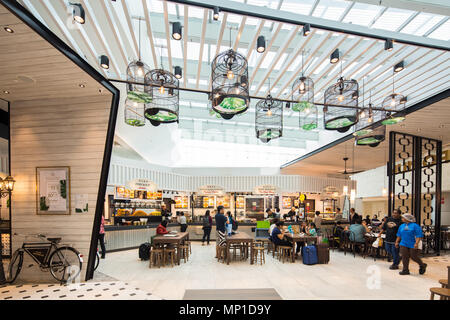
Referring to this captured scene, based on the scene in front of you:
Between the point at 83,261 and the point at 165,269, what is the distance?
2.01 m

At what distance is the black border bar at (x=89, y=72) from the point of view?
10.1ft

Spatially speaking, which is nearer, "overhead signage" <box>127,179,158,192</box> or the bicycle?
the bicycle

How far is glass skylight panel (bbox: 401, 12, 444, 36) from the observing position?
14.2 ft

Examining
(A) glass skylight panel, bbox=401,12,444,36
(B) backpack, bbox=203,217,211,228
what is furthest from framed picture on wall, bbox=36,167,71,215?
(A) glass skylight panel, bbox=401,12,444,36

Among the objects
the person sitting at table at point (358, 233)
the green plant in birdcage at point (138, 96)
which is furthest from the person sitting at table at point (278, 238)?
the green plant in birdcage at point (138, 96)

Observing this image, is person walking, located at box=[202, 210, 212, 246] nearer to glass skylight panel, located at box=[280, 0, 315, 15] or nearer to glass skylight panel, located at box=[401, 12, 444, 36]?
glass skylight panel, located at box=[280, 0, 315, 15]

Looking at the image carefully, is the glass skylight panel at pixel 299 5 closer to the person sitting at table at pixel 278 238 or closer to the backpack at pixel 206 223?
the person sitting at table at pixel 278 238

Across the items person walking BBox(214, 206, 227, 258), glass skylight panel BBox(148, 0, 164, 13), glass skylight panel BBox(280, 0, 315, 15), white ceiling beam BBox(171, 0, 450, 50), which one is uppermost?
glass skylight panel BBox(148, 0, 164, 13)

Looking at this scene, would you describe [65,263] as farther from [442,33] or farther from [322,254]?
[442,33]

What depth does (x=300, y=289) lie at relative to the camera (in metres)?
5.15

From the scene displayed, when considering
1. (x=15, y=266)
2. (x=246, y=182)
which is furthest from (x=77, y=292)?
(x=246, y=182)

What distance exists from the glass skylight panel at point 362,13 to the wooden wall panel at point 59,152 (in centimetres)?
518

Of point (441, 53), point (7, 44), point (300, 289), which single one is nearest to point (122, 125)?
point (7, 44)

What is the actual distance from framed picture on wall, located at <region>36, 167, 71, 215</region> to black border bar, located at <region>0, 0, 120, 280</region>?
785 mm
